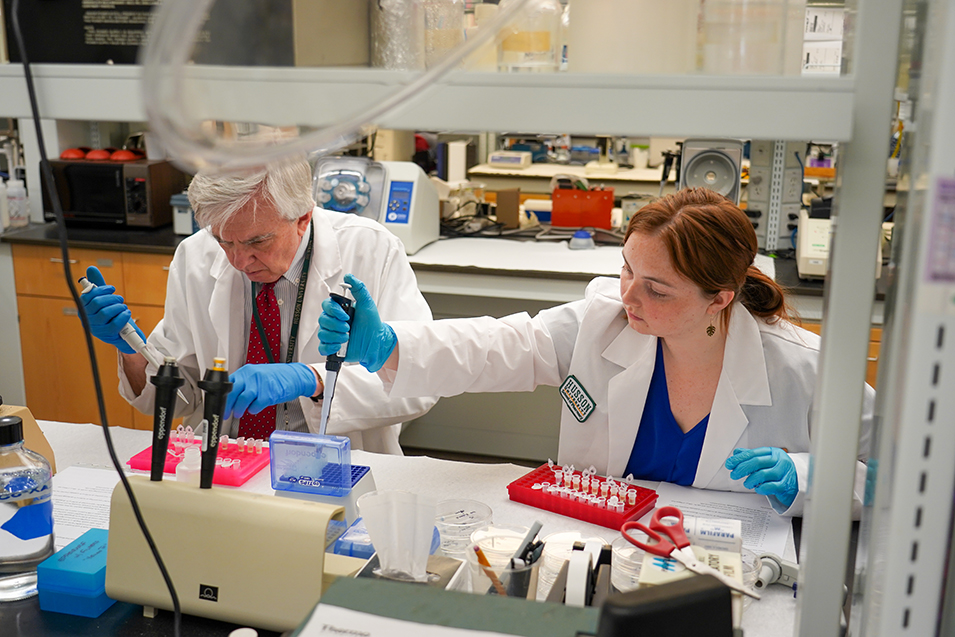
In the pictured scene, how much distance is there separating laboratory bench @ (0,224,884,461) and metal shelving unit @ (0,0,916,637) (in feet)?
7.51

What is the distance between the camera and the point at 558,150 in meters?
6.55

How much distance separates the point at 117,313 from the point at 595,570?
122 cm

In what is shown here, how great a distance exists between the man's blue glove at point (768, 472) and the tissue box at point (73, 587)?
3.22 feet

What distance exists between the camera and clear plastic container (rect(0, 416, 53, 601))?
1086 mm

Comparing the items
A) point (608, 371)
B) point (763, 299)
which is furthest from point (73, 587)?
point (763, 299)

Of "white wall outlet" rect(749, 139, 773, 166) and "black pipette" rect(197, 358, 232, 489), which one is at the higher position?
"white wall outlet" rect(749, 139, 773, 166)

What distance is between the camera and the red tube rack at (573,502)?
1.35m

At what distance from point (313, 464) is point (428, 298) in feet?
6.54

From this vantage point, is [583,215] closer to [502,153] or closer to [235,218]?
[235,218]

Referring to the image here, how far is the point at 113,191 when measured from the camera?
11.4 feet

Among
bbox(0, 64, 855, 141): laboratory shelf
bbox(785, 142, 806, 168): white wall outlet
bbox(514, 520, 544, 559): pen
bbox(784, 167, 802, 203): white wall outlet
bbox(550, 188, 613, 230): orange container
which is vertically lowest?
bbox(514, 520, 544, 559): pen

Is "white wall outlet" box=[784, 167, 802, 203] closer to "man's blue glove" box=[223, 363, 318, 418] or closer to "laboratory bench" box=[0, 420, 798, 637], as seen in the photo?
"laboratory bench" box=[0, 420, 798, 637]

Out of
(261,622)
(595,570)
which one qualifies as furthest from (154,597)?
(595,570)

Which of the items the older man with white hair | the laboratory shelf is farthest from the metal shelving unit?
the older man with white hair
